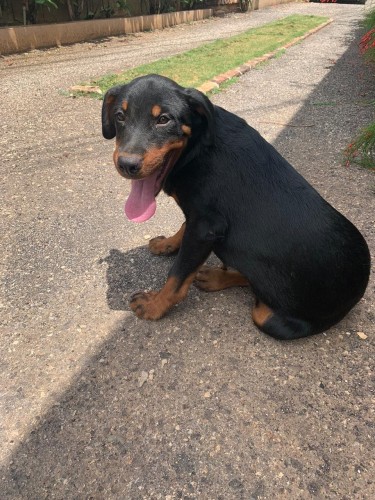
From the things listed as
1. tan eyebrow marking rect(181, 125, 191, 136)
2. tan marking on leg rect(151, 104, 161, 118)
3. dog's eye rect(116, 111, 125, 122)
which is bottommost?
tan eyebrow marking rect(181, 125, 191, 136)

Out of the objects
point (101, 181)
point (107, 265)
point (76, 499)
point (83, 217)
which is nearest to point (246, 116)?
point (101, 181)

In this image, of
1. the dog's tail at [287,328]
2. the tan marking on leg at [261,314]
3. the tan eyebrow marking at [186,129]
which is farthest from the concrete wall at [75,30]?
the dog's tail at [287,328]

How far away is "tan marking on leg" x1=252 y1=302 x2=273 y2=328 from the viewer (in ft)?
7.83

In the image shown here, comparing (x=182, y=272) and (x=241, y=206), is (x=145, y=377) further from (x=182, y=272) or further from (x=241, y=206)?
(x=241, y=206)

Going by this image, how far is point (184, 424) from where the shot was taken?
2.02 meters

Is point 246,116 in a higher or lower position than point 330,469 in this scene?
higher

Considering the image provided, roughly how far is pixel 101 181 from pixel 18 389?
2.49m

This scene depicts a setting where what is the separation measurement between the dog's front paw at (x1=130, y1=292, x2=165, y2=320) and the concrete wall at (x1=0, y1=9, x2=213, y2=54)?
8.38 m

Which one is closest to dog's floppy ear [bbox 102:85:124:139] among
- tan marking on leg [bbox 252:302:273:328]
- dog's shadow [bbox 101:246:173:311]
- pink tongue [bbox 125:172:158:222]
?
pink tongue [bbox 125:172:158:222]

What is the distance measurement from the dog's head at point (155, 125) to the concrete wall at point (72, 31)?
8.11 m

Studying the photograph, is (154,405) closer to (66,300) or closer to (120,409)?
(120,409)

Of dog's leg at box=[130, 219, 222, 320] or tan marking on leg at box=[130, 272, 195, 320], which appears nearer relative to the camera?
dog's leg at box=[130, 219, 222, 320]

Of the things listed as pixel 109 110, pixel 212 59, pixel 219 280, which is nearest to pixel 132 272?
pixel 219 280

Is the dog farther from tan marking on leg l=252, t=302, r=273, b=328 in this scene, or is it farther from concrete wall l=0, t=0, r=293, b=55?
concrete wall l=0, t=0, r=293, b=55
